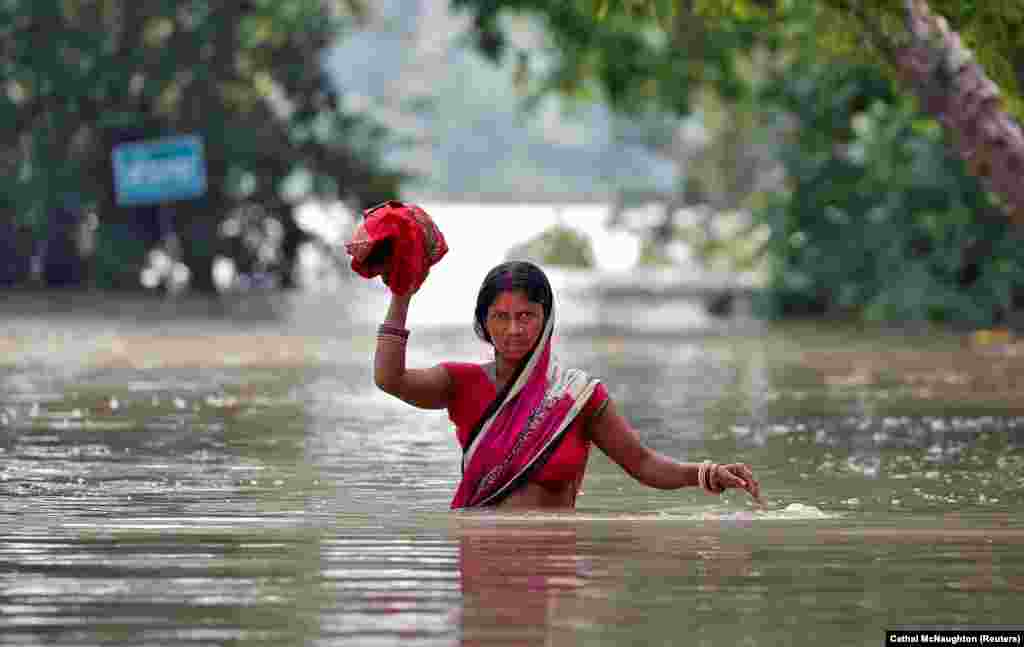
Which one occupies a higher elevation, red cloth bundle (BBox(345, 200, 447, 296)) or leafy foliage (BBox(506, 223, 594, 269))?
leafy foliage (BBox(506, 223, 594, 269))

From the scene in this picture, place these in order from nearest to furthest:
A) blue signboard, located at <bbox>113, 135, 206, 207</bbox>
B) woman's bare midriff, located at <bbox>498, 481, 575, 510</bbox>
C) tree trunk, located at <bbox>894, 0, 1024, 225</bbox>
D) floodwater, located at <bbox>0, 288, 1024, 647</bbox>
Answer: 1. floodwater, located at <bbox>0, 288, 1024, 647</bbox>
2. woman's bare midriff, located at <bbox>498, 481, 575, 510</bbox>
3. tree trunk, located at <bbox>894, 0, 1024, 225</bbox>
4. blue signboard, located at <bbox>113, 135, 206, 207</bbox>

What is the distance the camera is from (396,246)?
8.48m

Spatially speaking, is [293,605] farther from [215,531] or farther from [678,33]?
[678,33]

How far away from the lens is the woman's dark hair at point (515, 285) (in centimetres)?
863

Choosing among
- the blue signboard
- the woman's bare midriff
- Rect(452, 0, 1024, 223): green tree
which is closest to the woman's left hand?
the woman's bare midriff

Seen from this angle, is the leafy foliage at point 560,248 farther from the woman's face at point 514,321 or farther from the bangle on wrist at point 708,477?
the bangle on wrist at point 708,477

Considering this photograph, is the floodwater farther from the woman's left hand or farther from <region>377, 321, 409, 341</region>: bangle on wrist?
<region>377, 321, 409, 341</region>: bangle on wrist

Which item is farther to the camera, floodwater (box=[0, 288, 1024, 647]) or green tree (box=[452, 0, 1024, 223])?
green tree (box=[452, 0, 1024, 223])

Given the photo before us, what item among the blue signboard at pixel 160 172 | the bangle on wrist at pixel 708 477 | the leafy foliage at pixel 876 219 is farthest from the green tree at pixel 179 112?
the bangle on wrist at pixel 708 477

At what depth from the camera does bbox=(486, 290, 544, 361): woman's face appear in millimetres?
8648

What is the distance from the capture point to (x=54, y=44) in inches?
1596

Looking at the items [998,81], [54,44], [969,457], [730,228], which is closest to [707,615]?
[969,457]

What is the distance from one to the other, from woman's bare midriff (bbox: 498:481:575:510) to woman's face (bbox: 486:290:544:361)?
485 mm

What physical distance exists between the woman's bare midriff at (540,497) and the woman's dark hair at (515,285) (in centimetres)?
53
